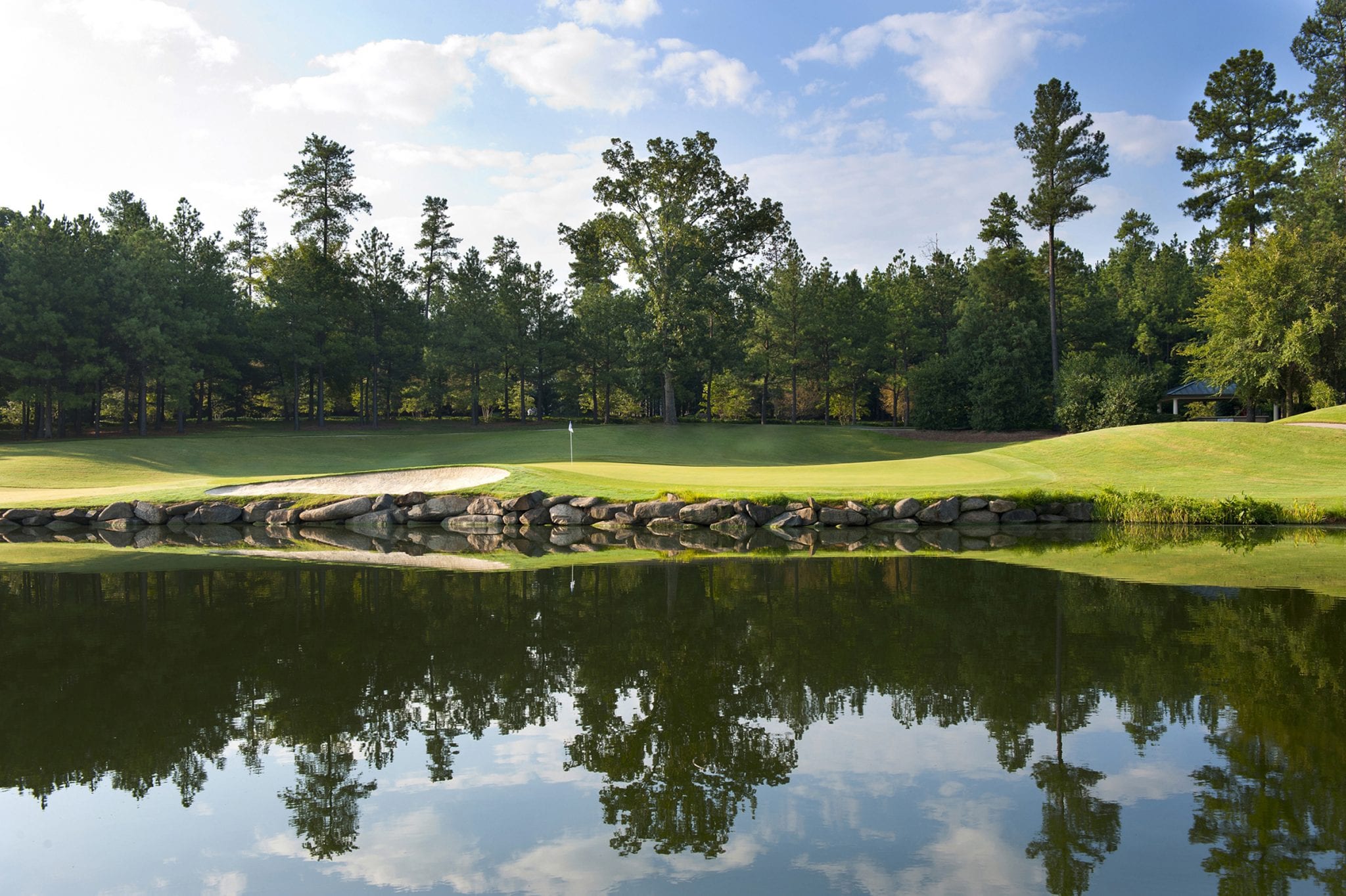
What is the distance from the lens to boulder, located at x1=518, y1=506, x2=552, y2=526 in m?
20.1

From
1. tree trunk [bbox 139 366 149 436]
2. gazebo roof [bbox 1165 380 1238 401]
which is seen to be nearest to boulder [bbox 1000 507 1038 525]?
gazebo roof [bbox 1165 380 1238 401]

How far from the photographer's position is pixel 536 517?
793 inches

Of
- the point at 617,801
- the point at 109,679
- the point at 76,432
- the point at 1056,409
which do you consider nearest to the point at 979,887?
the point at 617,801

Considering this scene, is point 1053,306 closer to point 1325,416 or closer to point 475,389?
point 1325,416

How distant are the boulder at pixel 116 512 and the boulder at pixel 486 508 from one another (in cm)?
850

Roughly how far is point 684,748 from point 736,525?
A: 13.2 m

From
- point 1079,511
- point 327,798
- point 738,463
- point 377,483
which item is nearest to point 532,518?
point 377,483

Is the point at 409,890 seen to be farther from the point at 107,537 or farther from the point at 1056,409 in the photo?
the point at 1056,409

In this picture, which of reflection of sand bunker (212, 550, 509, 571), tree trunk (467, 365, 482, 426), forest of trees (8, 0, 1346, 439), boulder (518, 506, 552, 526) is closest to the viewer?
reflection of sand bunker (212, 550, 509, 571)

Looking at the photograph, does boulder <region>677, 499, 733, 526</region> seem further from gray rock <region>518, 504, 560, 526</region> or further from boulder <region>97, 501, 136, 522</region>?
boulder <region>97, 501, 136, 522</region>

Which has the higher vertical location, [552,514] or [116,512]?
[552,514]

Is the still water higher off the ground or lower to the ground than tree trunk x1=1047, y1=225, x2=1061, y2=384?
lower

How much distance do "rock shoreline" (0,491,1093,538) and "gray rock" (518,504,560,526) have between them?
0.07 feet

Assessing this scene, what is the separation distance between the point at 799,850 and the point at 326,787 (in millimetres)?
2959
